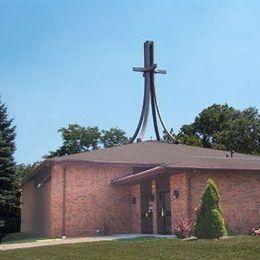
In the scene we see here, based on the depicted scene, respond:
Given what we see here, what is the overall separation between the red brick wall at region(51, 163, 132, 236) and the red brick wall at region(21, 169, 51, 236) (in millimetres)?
1123

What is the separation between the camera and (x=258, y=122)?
191 feet

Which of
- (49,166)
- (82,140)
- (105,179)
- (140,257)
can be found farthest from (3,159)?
(82,140)

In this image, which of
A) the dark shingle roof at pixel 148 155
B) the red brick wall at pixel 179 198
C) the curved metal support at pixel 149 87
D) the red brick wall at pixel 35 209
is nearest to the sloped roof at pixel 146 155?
the dark shingle roof at pixel 148 155

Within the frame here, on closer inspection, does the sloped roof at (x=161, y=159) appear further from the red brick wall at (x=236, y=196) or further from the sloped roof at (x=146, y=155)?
the red brick wall at (x=236, y=196)

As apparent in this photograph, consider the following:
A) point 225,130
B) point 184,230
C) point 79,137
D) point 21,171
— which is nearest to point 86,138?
point 79,137

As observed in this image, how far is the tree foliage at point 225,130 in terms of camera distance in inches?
2226

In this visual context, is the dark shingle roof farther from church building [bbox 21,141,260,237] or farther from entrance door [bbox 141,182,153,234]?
entrance door [bbox 141,182,153,234]

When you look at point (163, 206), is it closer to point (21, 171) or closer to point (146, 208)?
point (146, 208)

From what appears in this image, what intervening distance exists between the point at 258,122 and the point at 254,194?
36.4 metres

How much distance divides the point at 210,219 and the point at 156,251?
3.25 m

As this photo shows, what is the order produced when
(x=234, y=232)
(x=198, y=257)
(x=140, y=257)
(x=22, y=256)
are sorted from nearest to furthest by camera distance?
1. (x=198, y=257)
2. (x=140, y=257)
3. (x=22, y=256)
4. (x=234, y=232)

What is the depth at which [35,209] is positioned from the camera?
32844 millimetres

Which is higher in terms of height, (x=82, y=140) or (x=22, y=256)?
(x=82, y=140)

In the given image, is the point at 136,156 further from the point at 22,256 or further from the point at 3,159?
the point at 22,256
